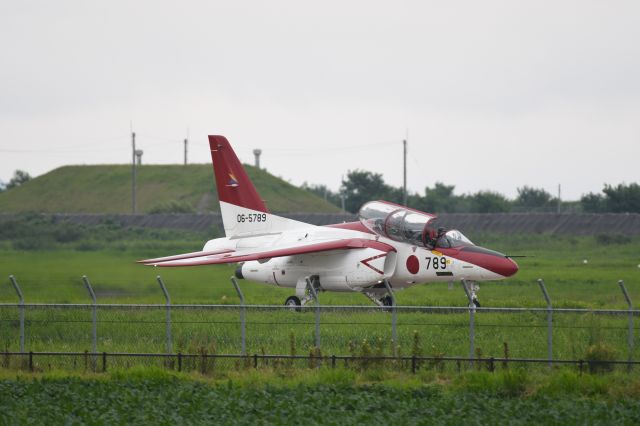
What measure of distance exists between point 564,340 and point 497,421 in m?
6.94

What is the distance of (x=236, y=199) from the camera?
31766 millimetres

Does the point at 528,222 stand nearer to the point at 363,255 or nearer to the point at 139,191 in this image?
the point at 363,255

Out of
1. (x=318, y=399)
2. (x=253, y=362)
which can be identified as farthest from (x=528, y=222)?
(x=318, y=399)

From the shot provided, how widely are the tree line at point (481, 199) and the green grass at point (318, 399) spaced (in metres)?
60.2

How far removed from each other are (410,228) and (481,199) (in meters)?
57.9

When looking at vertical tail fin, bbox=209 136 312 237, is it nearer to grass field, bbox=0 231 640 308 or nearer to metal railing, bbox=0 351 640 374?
grass field, bbox=0 231 640 308

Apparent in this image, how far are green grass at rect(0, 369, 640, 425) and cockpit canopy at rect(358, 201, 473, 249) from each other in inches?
376

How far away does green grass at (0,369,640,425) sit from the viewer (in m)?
15.0

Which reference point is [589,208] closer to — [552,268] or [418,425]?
[552,268]

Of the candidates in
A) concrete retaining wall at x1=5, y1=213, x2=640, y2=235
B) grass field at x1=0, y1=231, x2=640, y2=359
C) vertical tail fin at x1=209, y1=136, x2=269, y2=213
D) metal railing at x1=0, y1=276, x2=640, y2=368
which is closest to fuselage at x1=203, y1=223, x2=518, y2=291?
grass field at x1=0, y1=231, x2=640, y2=359

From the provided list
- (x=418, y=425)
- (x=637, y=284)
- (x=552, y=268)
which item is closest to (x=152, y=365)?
(x=418, y=425)

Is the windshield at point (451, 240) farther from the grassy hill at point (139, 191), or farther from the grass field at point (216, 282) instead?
the grassy hill at point (139, 191)

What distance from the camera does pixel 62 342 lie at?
74.0 ft

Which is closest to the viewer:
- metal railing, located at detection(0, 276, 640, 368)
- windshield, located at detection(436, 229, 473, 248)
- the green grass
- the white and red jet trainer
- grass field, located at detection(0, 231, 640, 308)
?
the green grass
